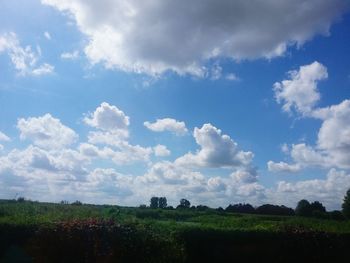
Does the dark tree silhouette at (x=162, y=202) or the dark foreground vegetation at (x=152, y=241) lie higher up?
the dark tree silhouette at (x=162, y=202)

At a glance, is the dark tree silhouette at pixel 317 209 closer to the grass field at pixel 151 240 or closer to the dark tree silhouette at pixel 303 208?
the dark tree silhouette at pixel 303 208

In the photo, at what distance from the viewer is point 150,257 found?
16.7m

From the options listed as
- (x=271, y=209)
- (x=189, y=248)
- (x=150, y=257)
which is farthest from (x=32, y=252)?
(x=271, y=209)

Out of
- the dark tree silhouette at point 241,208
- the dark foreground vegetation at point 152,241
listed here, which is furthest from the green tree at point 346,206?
the dark foreground vegetation at point 152,241

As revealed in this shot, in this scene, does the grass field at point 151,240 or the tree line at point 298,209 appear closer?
the grass field at point 151,240

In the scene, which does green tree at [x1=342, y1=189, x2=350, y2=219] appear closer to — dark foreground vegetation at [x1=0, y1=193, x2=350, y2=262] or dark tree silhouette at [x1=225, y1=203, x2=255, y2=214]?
dark tree silhouette at [x1=225, y1=203, x2=255, y2=214]

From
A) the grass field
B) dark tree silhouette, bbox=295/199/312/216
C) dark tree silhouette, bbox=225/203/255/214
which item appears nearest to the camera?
the grass field

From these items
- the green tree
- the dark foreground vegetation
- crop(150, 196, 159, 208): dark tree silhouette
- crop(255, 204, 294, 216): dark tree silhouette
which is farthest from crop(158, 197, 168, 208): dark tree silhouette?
the dark foreground vegetation

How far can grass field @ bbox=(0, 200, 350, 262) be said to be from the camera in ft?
52.5

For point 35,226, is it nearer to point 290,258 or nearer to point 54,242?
point 54,242

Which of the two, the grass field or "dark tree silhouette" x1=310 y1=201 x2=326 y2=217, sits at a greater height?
"dark tree silhouette" x1=310 y1=201 x2=326 y2=217

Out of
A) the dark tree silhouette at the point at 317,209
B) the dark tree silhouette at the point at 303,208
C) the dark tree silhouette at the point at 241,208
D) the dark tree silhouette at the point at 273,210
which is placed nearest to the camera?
the dark tree silhouette at the point at 317,209

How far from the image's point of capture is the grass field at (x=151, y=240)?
52.5ft

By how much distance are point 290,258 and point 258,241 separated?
182 cm
